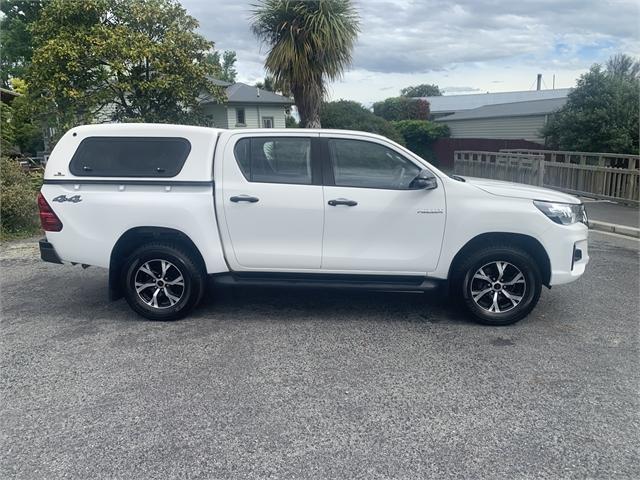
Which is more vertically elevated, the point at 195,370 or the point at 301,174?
the point at 301,174

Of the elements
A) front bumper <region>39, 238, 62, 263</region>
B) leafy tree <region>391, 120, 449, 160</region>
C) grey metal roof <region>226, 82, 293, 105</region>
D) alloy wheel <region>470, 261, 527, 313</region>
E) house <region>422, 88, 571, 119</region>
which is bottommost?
alloy wheel <region>470, 261, 527, 313</region>

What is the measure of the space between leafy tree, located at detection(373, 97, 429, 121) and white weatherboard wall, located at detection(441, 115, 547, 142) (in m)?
9.64

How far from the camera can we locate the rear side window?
501 centimetres

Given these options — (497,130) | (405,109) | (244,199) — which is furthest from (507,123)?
(244,199)

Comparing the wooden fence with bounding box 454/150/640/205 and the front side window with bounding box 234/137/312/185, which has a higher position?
the front side window with bounding box 234/137/312/185

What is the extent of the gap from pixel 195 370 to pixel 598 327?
380cm

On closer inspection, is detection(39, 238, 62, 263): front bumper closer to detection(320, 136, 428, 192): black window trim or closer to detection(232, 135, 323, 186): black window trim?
detection(232, 135, 323, 186): black window trim

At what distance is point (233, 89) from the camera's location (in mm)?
32219

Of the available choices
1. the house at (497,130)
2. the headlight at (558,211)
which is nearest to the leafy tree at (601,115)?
the house at (497,130)

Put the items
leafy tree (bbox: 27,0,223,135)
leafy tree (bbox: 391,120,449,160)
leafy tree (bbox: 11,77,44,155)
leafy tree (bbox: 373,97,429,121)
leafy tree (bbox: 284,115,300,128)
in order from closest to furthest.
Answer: leafy tree (bbox: 27,0,223,135)
leafy tree (bbox: 11,77,44,155)
leafy tree (bbox: 391,120,449,160)
leafy tree (bbox: 284,115,300,128)
leafy tree (bbox: 373,97,429,121)

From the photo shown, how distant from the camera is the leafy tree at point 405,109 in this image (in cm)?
4269

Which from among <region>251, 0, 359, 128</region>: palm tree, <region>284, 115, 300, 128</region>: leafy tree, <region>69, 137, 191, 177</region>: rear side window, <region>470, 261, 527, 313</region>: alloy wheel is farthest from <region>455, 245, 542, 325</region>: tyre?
<region>284, 115, 300, 128</region>: leafy tree

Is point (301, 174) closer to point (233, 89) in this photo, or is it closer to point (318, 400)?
point (318, 400)

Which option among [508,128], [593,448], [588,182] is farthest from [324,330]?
[508,128]
